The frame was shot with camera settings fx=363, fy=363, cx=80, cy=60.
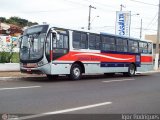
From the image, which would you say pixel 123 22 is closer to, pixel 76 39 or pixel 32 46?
pixel 76 39

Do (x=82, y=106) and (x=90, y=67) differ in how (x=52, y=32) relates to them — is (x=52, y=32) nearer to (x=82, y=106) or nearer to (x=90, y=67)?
(x=90, y=67)

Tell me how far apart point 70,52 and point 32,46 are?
2.13m

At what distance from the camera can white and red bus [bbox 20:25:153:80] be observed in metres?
19.0

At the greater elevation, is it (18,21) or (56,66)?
(18,21)

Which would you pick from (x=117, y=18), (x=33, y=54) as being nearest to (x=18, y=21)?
(x=117, y=18)

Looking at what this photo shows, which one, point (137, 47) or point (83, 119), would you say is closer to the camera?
point (83, 119)

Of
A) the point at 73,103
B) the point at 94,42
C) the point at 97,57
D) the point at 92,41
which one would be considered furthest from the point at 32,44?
the point at 73,103

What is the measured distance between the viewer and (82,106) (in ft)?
35.2

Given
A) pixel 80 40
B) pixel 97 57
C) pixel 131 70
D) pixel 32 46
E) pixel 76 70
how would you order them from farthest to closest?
pixel 131 70 < pixel 97 57 < pixel 80 40 < pixel 76 70 < pixel 32 46

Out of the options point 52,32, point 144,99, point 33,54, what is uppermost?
point 52,32

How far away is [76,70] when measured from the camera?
20828 millimetres

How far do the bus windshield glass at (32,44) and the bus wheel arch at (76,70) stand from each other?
2.36m

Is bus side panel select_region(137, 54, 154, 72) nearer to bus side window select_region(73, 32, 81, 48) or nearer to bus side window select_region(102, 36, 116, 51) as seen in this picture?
bus side window select_region(102, 36, 116, 51)

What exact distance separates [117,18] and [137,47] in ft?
38.1
